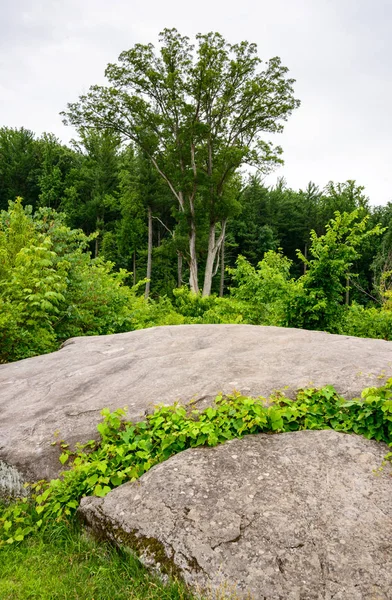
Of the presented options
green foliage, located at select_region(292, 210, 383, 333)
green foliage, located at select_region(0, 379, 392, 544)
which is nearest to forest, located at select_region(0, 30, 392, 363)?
green foliage, located at select_region(292, 210, 383, 333)

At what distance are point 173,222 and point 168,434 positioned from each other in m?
39.1

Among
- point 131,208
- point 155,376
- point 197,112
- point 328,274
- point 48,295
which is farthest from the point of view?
point 131,208

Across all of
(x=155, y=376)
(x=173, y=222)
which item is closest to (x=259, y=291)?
(x=155, y=376)

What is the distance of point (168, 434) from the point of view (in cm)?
365

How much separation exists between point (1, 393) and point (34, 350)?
94.8 inches

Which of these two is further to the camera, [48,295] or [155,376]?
[48,295]

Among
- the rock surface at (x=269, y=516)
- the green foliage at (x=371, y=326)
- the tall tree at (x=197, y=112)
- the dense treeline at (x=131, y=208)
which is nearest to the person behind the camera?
the rock surface at (x=269, y=516)

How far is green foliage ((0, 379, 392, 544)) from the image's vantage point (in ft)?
11.1

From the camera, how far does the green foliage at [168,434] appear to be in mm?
3398

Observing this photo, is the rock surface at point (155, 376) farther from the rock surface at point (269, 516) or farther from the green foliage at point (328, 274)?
the green foliage at point (328, 274)

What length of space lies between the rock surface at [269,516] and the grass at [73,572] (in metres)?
0.12

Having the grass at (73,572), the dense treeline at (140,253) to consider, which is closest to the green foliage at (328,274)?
the dense treeline at (140,253)

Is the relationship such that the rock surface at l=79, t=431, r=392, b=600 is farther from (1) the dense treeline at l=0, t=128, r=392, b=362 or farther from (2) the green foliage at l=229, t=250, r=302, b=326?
(2) the green foliage at l=229, t=250, r=302, b=326

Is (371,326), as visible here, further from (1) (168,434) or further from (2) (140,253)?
(2) (140,253)
